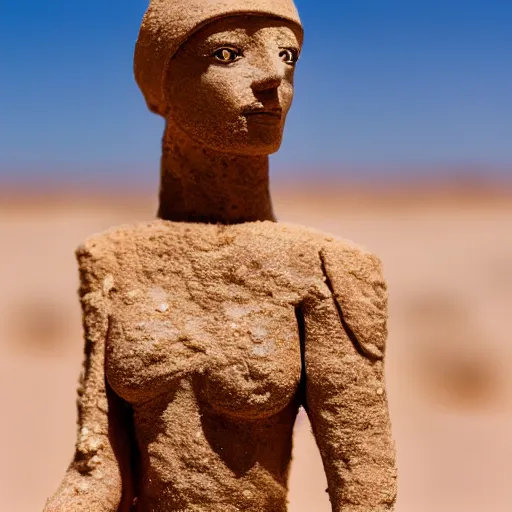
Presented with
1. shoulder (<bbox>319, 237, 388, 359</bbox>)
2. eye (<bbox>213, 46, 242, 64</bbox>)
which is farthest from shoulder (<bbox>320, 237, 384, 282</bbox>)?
eye (<bbox>213, 46, 242, 64</bbox>)

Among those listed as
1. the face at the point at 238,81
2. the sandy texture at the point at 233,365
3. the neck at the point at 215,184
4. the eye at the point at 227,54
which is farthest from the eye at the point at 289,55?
the sandy texture at the point at 233,365

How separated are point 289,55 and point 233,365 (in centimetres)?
103

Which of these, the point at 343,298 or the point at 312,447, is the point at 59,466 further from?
the point at 343,298

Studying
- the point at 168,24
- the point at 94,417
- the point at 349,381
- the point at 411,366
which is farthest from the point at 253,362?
the point at 411,366

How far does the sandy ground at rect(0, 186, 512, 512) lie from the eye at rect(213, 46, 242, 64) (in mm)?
716

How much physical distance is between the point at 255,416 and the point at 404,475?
5640 millimetres

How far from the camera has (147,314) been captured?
2.87 metres

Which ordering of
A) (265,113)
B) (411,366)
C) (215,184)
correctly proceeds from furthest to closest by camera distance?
(411,366) < (215,184) < (265,113)

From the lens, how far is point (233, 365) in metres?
2.78

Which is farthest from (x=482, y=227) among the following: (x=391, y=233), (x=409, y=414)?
(x=409, y=414)

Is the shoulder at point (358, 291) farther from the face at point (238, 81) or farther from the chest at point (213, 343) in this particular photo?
the face at point (238, 81)

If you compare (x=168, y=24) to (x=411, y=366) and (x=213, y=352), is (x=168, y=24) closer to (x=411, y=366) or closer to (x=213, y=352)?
(x=213, y=352)

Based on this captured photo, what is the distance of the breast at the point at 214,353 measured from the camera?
2.78 meters

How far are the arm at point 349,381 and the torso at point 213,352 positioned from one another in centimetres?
6
